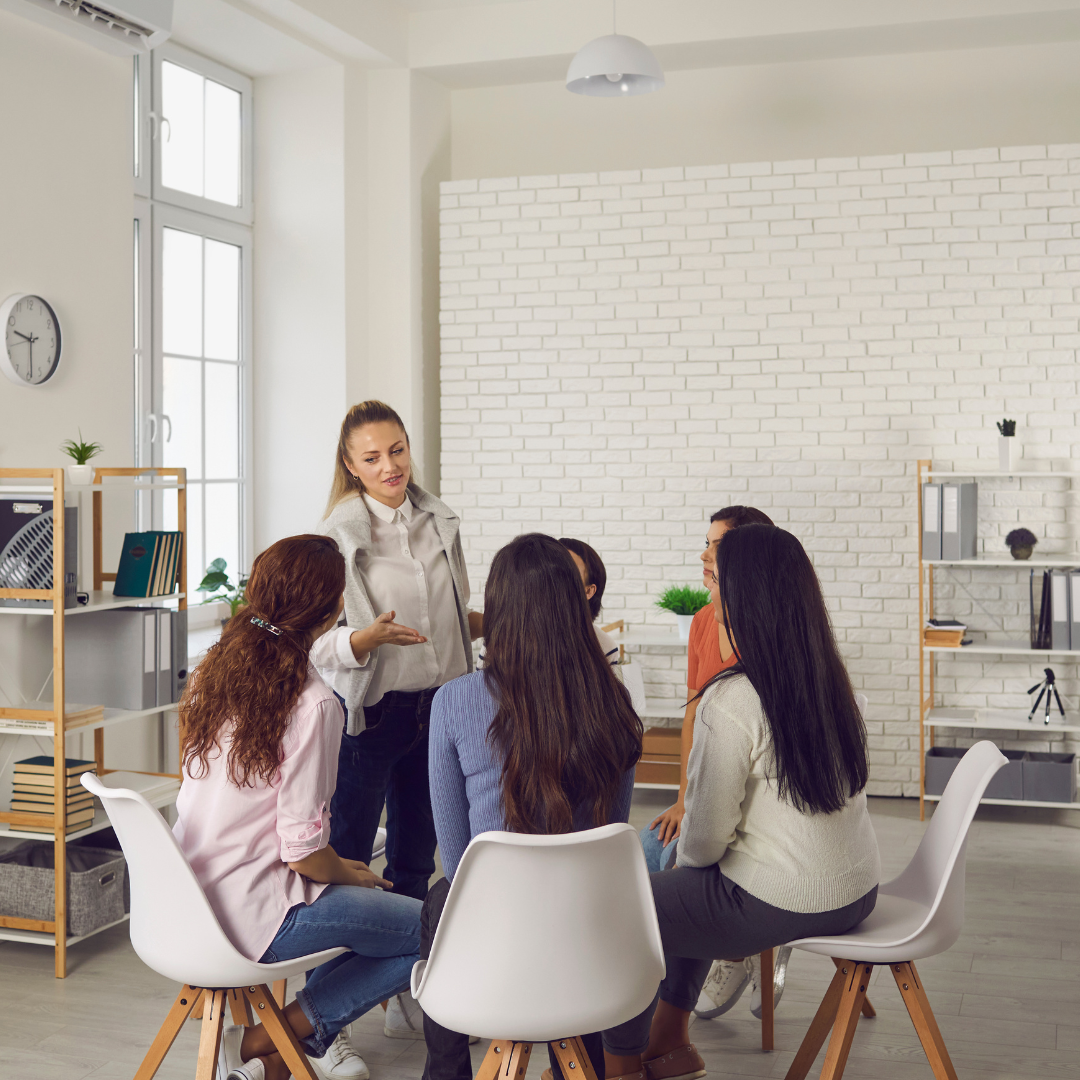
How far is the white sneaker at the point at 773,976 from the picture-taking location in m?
2.80

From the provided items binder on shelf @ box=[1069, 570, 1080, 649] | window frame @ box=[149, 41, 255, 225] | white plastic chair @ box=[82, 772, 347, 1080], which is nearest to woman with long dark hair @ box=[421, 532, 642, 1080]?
white plastic chair @ box=[82, 772, 347, 1080]

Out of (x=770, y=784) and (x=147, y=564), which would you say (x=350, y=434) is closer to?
(x=147, y=564)

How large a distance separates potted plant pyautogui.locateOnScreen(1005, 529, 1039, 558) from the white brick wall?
0.18 meters

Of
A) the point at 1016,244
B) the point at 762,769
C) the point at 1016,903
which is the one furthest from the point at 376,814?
the point at 1016,244

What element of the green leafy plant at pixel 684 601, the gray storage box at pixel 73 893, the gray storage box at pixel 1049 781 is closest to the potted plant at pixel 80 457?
the gray storage box at pixel 73 893

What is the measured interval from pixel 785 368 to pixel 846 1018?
3505mm

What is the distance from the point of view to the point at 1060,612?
4828 mm

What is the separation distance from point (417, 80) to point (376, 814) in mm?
4080

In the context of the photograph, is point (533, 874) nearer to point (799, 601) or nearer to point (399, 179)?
point (799, 601)

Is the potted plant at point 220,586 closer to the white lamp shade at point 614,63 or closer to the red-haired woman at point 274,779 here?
the red-haired woman at point 274,779

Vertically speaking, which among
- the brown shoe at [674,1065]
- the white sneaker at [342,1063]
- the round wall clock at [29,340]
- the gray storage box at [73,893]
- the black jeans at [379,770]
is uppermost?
the round wall clock at [29,340]

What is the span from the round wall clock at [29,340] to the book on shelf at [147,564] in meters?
0.67

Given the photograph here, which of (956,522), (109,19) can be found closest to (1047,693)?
(956,522)

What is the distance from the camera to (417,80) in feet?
18.9
